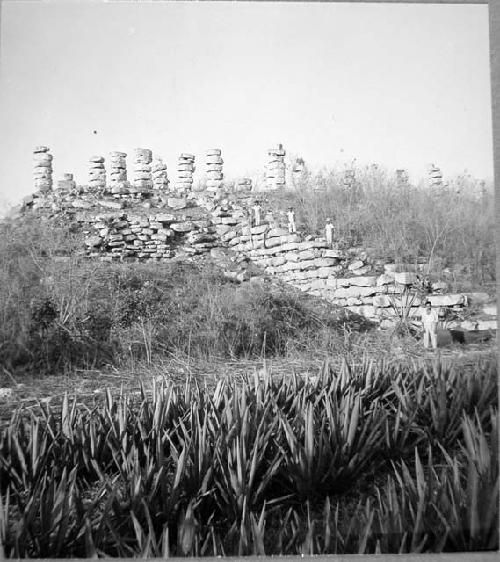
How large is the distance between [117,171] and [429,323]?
1.97m

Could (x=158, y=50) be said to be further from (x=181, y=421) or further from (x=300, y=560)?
(x=300, y=560)

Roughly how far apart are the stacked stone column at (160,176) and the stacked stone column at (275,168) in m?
0.59

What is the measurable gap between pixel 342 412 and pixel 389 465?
34 cm

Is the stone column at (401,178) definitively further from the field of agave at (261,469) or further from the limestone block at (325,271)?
the field of agave at (261,469)

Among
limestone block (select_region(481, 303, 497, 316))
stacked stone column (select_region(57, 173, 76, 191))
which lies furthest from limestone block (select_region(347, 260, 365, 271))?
stacked stone column (select_region(57, 173, 76, 191))

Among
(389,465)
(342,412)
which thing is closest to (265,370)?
(342,412)

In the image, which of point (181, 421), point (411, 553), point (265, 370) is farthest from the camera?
point (265, 370)

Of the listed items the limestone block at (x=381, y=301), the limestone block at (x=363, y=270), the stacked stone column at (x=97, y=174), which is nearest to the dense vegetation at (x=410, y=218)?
the limestone block at (x=363, y=270)

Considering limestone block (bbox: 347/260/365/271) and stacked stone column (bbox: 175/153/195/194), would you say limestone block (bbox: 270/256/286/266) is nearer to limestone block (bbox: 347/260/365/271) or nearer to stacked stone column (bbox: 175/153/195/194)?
limestone block (bbox: 347/260/365/271)

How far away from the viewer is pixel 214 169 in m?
3.25

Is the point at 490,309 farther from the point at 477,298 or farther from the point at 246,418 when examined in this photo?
the point at 246,418

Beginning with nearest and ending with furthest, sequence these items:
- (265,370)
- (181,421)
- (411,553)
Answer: (411,553), (181,421), (265,370)

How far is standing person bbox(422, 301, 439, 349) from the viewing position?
10.4ft

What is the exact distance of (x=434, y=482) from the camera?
2.62 meters
